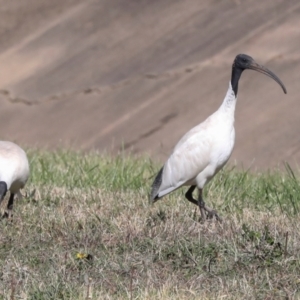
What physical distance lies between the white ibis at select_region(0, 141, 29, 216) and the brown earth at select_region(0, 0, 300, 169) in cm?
403

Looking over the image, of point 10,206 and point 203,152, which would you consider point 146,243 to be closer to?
point 203,152

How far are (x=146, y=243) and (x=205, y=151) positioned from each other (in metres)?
1.08

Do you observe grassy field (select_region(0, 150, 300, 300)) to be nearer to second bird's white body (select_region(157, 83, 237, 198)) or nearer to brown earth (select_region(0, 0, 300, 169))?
second bird's white body (select_region(157, 83, 237, 198))

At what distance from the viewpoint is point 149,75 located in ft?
40.3

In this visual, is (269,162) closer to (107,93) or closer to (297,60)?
(297,60)

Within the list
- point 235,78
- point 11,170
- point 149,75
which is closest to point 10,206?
point 11,170

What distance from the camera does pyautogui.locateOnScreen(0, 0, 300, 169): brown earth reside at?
1073 centimetres

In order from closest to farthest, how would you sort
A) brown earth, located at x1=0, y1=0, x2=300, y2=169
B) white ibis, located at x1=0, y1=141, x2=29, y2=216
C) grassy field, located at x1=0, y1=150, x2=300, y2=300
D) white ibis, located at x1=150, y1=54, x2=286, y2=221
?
1. grassy field, located at x1=0, y1=150, x2=300, y2=300
2. white ibis, located at x1=0, y1=141, x2=29, y2=216
3. white ibis, located at x1=150, y1=54, x2=286, y2=221
4. brown earth, located at x1=0, y1=0, x2=300, y2=169

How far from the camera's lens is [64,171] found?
736 centimetres

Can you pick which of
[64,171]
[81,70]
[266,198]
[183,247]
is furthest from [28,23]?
[183,247]

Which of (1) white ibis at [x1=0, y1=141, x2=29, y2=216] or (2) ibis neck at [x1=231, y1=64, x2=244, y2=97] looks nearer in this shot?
(1) white ibis at [x1=0, y1=141, x2=29, y2=216]

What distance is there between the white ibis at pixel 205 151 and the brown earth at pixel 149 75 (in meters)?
3.66

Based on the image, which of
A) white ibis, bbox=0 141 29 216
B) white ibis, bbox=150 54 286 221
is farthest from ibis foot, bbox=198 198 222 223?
white ibis, bbox=0 141 29 216

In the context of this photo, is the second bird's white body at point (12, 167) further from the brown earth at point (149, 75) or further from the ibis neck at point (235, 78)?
the brown earth at point (149, 75)
